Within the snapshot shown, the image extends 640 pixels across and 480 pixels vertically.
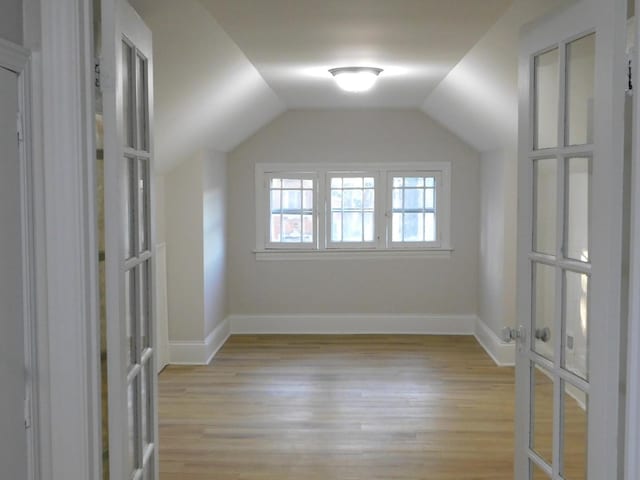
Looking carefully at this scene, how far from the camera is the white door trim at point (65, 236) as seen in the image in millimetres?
1972

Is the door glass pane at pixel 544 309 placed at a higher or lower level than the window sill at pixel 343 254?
higher

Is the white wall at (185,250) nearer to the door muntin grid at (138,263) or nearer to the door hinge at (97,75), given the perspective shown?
the door muntin grid at (138,263)

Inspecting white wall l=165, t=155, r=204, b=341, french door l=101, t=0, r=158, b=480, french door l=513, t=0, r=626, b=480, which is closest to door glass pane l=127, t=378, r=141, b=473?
french door l=101, t=0, r=158, b=480

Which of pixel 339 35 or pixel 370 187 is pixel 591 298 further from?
pixel 370 187

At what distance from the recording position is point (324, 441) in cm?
444

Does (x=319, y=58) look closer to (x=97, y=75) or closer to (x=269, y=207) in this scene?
(x=97, y=75)

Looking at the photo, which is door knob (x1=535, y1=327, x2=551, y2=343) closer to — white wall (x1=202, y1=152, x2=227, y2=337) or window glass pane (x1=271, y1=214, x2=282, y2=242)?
white wall (x1=202, y1=152, x2=227, y2=337)

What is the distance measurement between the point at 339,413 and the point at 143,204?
290 cm

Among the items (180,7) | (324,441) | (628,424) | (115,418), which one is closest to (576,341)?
(628,424)

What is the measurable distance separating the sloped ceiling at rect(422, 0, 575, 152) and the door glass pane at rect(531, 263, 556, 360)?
1.09 m

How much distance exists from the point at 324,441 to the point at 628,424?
8.95 ft

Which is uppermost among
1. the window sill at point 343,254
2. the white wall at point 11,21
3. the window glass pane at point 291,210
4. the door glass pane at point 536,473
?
the white wall at point 11,21

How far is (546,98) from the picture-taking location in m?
2.45

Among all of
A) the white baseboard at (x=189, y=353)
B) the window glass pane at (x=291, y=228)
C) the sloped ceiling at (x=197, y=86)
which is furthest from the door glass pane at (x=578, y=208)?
the window glass pane at (x=291, y=228)
